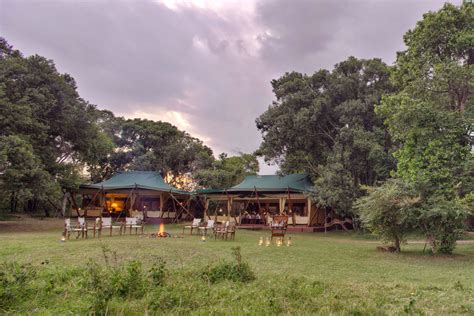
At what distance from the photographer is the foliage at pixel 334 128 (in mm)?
17312

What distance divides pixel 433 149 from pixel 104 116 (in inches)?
1118

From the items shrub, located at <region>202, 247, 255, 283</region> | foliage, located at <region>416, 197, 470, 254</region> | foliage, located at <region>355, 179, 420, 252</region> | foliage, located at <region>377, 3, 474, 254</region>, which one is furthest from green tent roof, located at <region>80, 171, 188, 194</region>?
shrub, located at <region>202, 247, 255, 283</region>

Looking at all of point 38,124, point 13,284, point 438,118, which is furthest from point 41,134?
point 438,118

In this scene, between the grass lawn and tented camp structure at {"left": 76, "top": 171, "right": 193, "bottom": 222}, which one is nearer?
the grass lawn

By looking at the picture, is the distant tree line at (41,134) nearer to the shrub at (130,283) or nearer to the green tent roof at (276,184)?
the green tent roof at (276,184)

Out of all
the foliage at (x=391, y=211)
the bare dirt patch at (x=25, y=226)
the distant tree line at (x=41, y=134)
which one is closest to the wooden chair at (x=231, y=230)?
the foliage at (x=391, y=211)

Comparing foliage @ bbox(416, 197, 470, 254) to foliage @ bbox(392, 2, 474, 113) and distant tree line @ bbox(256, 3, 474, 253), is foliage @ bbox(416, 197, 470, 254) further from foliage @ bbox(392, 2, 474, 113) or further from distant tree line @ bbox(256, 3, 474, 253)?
foliage @ bbox(392, 2, 474, 113)

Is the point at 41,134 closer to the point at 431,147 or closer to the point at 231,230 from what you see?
the point at 231,230

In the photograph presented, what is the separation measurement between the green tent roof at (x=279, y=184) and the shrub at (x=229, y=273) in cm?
1469

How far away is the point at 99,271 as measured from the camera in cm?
432

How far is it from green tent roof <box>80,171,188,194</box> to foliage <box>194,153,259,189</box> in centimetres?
592

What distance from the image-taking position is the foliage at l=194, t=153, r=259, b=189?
28562 mm

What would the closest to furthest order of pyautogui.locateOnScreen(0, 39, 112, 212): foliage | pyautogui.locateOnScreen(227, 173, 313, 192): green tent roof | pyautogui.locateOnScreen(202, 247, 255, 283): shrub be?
pyautogui.locateOnScreen(202, 247, 255, 283): shrub, pyautogui.locateOnScreen(0, 39, 112, 212): foliage, pyautogui.locateOnScreen(227, 173, 313, 192): green tent roof

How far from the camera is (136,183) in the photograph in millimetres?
21984
